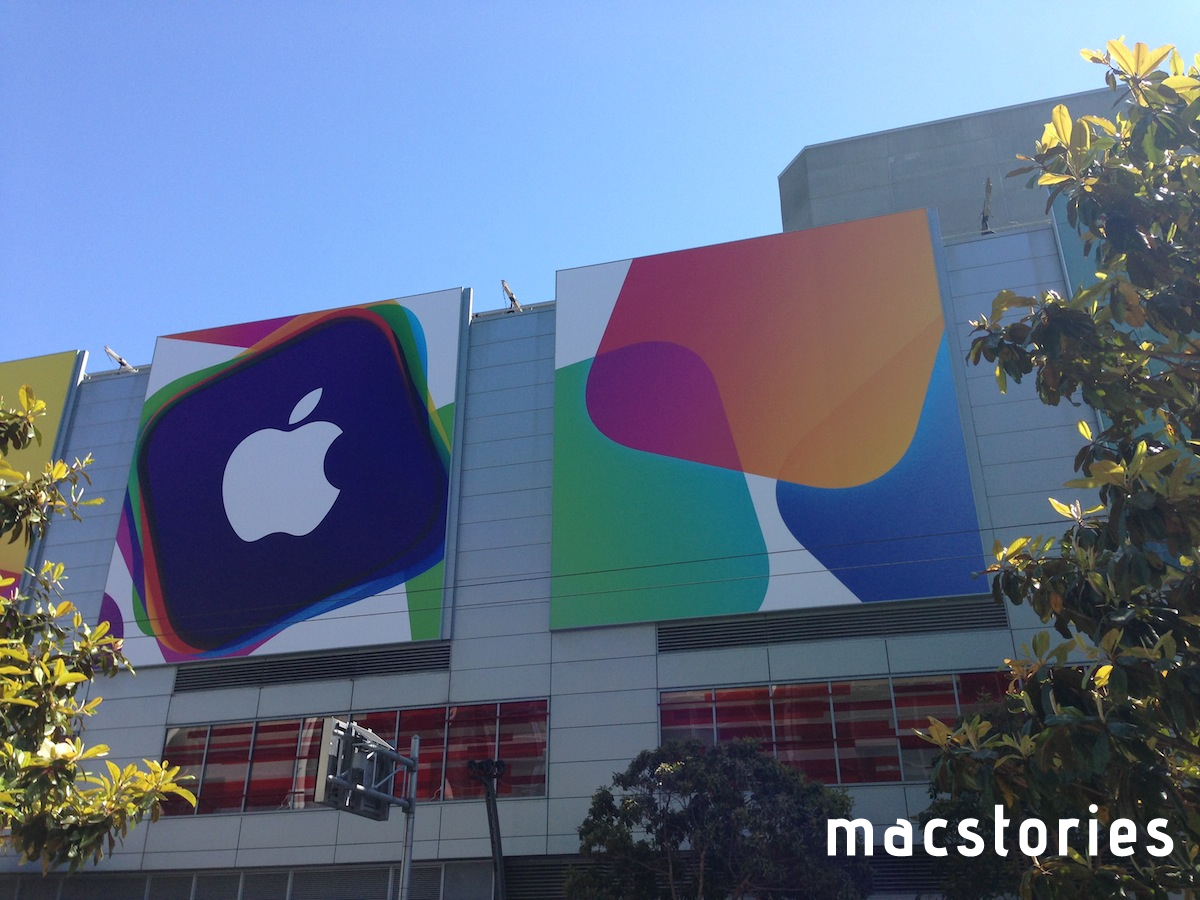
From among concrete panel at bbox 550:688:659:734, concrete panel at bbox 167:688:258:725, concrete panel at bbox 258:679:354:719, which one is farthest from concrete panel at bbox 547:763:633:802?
concrete panel at bbox 167:688:258:725

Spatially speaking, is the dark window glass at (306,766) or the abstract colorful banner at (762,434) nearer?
the abstract colorful banner at (762,434)

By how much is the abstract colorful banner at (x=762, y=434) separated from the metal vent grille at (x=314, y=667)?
3828mm

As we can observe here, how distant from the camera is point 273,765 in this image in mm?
27906

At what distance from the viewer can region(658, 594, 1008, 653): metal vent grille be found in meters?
24.5

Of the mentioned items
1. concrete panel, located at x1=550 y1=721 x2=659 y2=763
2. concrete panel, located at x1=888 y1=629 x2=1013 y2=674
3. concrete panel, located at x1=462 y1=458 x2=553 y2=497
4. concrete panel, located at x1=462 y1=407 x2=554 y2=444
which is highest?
concrete panel, located at x1=462 y1=407 x2=554 y2=444

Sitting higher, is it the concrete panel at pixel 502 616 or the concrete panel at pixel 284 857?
the concrete panel at pixel 502 616

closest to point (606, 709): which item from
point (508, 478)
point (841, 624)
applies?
point (841, 624)

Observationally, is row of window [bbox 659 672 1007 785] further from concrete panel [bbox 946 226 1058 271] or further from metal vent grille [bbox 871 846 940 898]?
concrete panel [bbox 946 226 1058 271]

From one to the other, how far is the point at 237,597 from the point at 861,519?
17511mm

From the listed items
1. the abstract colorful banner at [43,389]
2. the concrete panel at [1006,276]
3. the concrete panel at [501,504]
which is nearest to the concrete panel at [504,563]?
the concrete panel at [501,504]

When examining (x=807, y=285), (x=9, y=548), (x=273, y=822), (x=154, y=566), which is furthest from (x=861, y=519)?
(x=9, y=548)

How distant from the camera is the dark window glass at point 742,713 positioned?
81.3 ft

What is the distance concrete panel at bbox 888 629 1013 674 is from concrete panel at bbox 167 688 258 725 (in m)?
17.2

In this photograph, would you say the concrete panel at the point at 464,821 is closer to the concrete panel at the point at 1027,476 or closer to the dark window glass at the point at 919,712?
the dark window glass at the point at 919,712
